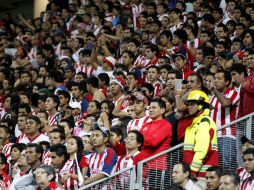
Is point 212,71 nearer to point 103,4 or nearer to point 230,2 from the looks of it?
point 230,2

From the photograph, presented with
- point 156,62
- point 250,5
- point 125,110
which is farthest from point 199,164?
point 250,5

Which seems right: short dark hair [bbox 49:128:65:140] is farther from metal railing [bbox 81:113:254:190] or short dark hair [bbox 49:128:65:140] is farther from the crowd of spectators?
metal railing [bbox 81:113:254:190]

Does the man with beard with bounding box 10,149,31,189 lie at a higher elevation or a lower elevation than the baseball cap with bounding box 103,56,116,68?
lower

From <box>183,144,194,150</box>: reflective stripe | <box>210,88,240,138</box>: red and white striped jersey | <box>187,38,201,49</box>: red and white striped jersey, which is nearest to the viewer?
<box>183,144,194,150</box>: reflective stripe

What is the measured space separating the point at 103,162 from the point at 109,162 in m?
0.11

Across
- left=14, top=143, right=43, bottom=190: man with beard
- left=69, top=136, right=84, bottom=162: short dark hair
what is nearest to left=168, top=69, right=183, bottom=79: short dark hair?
left=69, top=136, right=84, bottom=162: short dark hair

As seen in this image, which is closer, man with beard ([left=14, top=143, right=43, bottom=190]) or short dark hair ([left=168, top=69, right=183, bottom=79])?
man with beard ([left=14, top=143, right=43, bottom=190])

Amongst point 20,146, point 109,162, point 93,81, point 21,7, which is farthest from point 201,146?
point 21,7

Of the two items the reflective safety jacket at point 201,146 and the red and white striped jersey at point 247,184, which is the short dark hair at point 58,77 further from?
the red and white striped jersey at point 247,184

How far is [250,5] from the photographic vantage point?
18.0m

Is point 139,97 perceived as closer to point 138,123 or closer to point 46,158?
point 138,123

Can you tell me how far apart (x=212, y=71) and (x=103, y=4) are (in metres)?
8.40

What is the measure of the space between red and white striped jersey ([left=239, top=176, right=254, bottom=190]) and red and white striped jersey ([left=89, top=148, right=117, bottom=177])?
1923 mm

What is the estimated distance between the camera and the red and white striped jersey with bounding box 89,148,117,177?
11.0 meters
